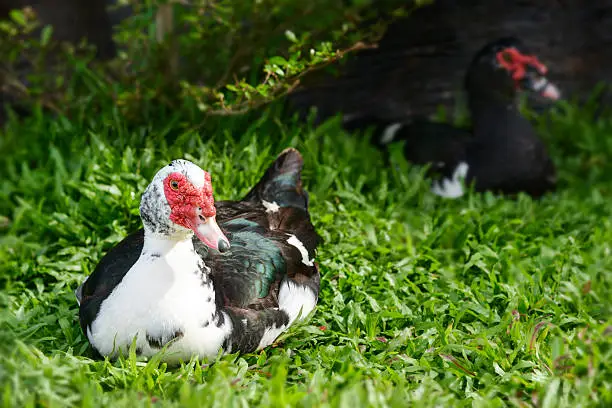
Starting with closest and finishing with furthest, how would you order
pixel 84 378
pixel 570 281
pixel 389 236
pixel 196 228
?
1. pixel 84 378
2. pixel 196 228
3. pixel 570 281
4. pixel 389 236

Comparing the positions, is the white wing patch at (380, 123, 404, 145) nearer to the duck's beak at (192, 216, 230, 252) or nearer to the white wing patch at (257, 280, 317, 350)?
the white wing patch at (257, 280, 317, 350)

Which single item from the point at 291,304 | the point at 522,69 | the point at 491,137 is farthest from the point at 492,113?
the point at 291,304

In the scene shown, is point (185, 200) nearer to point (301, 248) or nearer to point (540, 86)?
point (301, 248)

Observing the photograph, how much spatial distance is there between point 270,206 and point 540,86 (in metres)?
2.19

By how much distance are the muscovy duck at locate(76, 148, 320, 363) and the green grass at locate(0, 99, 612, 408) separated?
0.32 feet

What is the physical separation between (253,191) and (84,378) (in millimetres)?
1466

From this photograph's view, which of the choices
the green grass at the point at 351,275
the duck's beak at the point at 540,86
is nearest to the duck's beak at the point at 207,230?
the green grass at the point at 351,275

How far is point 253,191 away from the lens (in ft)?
12.4

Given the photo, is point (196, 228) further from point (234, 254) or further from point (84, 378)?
point (84, 378)

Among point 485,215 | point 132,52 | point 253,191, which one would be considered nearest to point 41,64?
point 132,52

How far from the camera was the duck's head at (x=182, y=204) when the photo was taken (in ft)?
9.04

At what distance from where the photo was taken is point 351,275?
366 centimetres

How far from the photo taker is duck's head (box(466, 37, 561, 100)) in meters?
4.90

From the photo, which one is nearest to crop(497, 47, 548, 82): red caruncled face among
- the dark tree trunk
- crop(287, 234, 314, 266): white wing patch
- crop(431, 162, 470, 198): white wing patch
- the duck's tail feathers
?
the dark tree trunk
